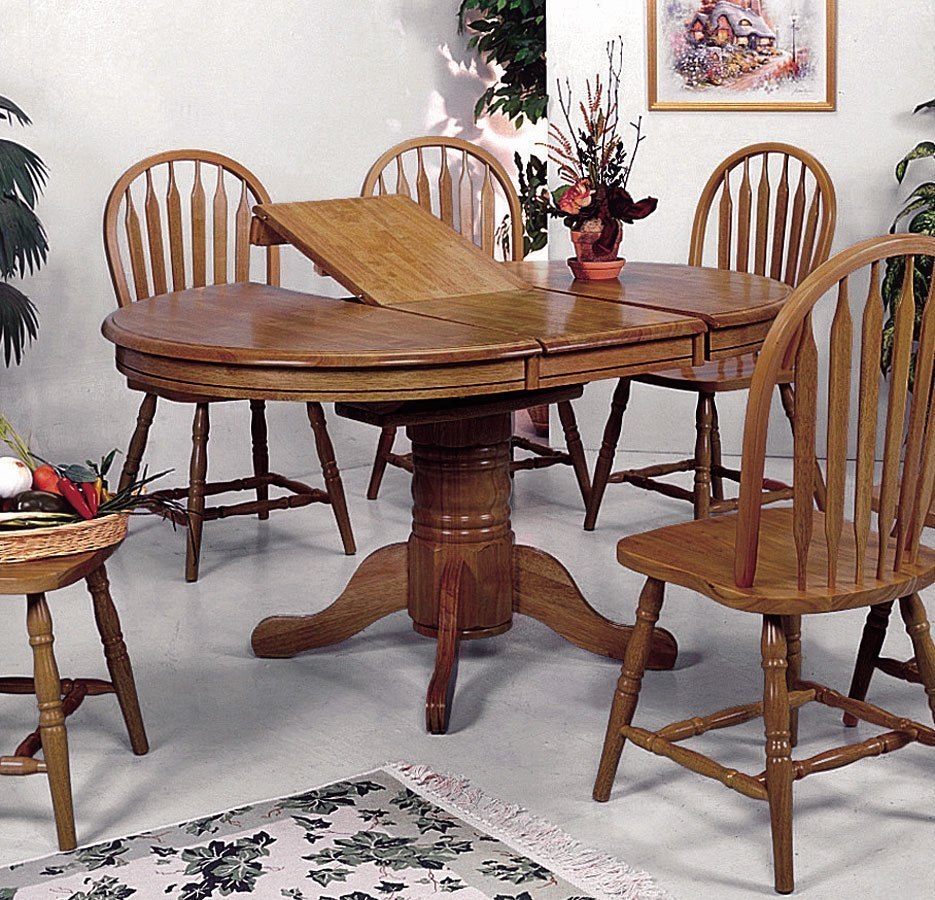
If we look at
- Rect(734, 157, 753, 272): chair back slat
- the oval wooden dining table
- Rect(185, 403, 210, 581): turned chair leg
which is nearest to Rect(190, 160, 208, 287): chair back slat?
Rect(185, 403, 210, 581): turned chair leg

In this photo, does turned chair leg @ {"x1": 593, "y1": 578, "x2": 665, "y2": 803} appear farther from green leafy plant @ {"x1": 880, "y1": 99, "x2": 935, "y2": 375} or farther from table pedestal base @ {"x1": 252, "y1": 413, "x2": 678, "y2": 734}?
green leafy plant @ {"x1": 880, "y1": 99, "x2": 935, "y2": 375}

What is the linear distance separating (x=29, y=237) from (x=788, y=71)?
7.16 ft

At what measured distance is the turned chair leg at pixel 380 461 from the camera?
431cm

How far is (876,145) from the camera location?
14.6 ft

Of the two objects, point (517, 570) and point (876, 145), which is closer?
point (517, 570)

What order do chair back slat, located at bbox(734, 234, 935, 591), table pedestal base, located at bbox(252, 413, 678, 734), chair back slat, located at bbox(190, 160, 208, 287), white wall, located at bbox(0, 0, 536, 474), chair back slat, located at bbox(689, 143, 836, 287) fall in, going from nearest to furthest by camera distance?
chair back slat, located at bbox(734, 234, 935, 591) → table pedestal base, located at bbox(252, 413, 678, 734) → chair back slat, located at bbox(190, 160, 208, 287) → chair back slat, located at bbox(689, 143, 836, 287) → white wall, located at bbox(0, 0, 536, 474)

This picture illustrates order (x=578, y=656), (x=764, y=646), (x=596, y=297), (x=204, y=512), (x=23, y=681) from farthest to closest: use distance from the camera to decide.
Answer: (x=204, y=512) → (x=578, y=656) → (x=596, y=297) → (x=23, y=681) → (x=764, y=646)

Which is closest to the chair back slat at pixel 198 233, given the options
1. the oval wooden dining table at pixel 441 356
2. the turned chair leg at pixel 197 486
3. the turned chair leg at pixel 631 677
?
the turned chair leg at pixel 197 486

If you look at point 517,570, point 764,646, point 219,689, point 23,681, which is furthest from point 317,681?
point 764,646

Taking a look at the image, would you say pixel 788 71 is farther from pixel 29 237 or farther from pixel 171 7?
pixel 29 237

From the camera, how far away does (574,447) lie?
412 cm

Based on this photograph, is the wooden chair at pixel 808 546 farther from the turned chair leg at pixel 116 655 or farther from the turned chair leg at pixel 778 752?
the turned chair leg at pixel 116 655

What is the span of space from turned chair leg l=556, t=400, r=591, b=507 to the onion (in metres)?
1.86

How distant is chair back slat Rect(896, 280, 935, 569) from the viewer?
2.20 metres
